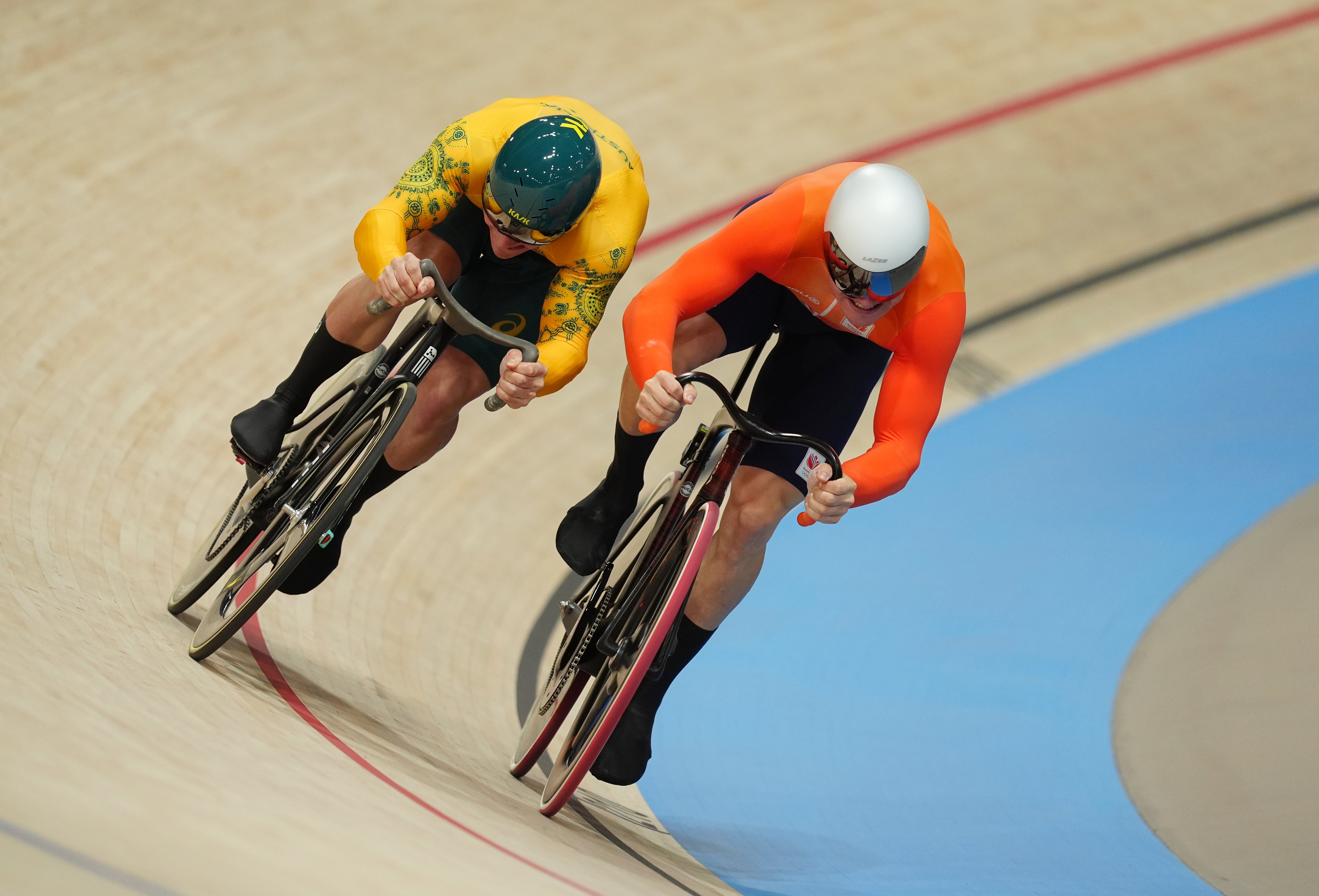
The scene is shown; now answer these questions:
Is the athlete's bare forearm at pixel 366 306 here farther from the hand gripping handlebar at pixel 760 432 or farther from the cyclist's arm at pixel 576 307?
the hand gripping handlebar at pixel 760 432

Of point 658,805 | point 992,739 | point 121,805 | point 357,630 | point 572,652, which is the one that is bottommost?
point 992,739

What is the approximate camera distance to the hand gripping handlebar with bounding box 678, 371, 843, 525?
7.63 feet

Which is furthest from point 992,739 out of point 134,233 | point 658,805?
point 134,233

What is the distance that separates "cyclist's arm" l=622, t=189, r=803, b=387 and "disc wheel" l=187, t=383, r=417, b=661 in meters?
0.50

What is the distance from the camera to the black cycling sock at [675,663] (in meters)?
2.82

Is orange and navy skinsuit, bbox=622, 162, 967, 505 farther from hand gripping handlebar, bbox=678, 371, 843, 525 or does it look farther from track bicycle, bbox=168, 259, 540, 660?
track bicycle, bbox=168, 259, 540, 660

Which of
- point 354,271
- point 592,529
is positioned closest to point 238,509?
point 592,529

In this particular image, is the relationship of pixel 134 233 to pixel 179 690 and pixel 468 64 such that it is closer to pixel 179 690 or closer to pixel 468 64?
pixel 468 64

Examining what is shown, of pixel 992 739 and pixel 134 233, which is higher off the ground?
pixel 134 233

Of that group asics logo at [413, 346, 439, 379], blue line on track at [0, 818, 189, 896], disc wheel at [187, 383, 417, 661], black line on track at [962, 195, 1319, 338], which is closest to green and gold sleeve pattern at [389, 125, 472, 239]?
asics logo at [413, 346, 439, 379]

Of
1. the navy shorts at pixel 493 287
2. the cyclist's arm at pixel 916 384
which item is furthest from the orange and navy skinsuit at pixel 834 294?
the navy shorts at pixel 493 287

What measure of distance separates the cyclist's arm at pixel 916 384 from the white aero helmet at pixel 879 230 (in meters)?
0.15

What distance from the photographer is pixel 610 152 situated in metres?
2.70

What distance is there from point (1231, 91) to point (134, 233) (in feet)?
16.1
